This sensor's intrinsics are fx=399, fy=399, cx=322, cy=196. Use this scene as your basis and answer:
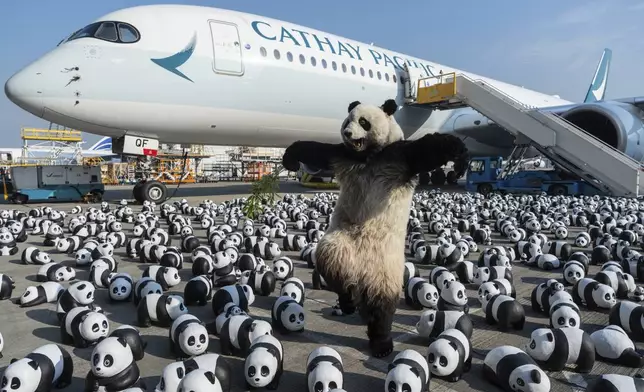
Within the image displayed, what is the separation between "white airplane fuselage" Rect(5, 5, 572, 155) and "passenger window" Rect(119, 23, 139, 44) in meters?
0.18

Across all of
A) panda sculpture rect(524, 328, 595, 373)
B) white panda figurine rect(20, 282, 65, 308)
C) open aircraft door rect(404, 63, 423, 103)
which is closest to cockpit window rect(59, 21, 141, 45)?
white panda figurine rect(20, 282, 65, 308)

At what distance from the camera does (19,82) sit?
11.3 m

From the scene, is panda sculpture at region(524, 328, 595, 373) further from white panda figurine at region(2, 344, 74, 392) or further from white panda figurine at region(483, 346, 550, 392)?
white panda figurine at region(2, 344, 74, 392)

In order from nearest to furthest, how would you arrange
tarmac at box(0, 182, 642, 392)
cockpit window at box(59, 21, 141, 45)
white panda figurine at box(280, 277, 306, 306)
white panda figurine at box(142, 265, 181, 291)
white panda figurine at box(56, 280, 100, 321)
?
tarmac at box(0, 182, 642, 392) → white panda figurine at box(56, 280, 100, 321) → white panda figurine at box(280, 277, 306, 306) → white panda figurine at box(142, 265, 181, 291) → cockpit window at box(59, 21, 141, 45)

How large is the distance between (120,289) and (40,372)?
93.6 inches

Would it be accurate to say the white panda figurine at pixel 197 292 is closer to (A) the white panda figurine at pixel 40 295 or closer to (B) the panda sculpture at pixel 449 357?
(A) the white panda figurine at pixel 40 295

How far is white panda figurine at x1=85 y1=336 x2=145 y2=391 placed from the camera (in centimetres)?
309

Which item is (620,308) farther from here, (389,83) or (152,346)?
(389,83)

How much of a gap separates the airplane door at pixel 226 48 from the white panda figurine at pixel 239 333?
11599 mm

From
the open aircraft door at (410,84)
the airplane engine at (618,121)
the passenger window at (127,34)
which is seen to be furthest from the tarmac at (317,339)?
the open aircraft door at (410,84)

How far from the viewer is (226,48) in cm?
1400

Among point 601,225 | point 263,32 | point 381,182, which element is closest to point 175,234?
point 381,182

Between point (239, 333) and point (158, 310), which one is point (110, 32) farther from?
point (239, 333)

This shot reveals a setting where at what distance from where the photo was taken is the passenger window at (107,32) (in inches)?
492
